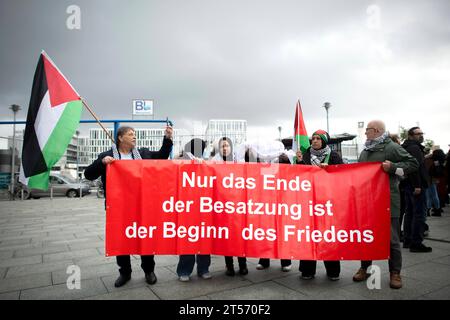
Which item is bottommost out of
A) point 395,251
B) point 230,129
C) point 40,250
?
point 40,250

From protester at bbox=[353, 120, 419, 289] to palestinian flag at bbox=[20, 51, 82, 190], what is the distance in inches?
155

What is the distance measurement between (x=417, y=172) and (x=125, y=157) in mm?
4750

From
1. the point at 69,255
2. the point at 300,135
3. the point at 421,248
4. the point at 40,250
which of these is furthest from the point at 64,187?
the point at 421,248

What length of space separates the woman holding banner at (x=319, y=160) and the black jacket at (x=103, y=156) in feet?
6.47

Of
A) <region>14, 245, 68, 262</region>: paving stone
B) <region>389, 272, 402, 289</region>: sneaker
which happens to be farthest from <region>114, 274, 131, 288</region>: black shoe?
<region>389, 272, 402, 289</region>: sneaker

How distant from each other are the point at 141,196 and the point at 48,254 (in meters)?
3.09

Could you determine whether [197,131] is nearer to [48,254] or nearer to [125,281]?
[48,254]

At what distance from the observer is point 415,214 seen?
516 cm

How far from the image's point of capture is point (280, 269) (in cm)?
440

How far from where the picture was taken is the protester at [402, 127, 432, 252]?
199 inches

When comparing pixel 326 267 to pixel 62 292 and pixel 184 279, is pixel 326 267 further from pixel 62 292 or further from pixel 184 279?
pixel 62 292

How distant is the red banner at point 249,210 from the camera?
3.68m

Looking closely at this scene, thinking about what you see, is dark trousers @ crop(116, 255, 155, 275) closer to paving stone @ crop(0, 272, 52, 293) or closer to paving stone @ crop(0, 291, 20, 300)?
paving stone @ crop(0, 272, 52, 293)
